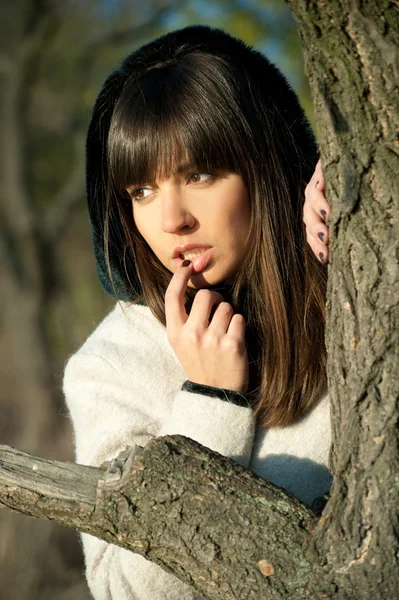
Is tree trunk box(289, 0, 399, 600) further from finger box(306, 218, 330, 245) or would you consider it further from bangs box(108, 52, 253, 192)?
bangs box(108, 52, 253, 192)

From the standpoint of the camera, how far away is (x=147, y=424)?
2162 millimetres

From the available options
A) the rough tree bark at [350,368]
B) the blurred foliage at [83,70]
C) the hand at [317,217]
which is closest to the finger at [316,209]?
the hand at [317,217]

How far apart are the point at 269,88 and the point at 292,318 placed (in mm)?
629

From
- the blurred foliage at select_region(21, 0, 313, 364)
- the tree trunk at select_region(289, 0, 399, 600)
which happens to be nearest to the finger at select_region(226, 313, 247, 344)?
the tree trunk at select_region(289, 0, 399, 600)

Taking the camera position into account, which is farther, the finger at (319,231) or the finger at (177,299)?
the finger at (177,299)

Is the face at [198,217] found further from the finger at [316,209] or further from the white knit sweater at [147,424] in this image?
the finger at [316,209]

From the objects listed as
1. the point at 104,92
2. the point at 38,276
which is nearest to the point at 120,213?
the point at 104,92

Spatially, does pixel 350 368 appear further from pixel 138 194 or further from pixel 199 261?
pixel 138 194

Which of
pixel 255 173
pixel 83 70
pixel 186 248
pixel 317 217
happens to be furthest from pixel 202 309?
pixel 83 70

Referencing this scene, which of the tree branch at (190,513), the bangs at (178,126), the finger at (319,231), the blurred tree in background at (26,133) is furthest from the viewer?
the blurred tree in background at (26,133)

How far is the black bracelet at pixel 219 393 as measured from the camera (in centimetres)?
205

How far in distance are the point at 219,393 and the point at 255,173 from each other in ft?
1.88

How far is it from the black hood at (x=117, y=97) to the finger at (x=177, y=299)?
0.51ft

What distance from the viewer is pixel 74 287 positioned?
1269 cm
